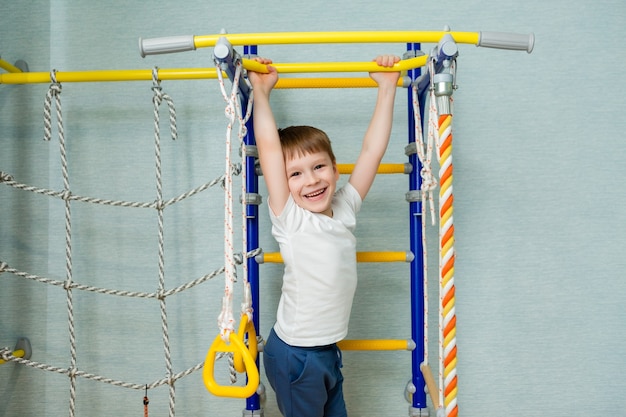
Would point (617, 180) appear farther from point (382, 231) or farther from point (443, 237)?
point (443, 237)

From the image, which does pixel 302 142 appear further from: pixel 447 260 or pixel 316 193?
pixel 447 260

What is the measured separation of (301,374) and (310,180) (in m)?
0.47

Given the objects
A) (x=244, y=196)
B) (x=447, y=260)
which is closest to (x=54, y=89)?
(x=244, y=196)

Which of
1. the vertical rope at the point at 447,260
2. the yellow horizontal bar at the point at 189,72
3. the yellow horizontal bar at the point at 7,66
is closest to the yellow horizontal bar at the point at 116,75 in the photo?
the yellow horizontal bar at the point at 189,72

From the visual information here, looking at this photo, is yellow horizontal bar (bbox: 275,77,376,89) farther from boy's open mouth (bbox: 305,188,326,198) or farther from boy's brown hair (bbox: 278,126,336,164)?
boy's open mouth (bbox: 305,188,326,198)

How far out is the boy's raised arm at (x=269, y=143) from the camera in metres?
1.10

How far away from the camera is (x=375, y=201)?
1591 millimetres

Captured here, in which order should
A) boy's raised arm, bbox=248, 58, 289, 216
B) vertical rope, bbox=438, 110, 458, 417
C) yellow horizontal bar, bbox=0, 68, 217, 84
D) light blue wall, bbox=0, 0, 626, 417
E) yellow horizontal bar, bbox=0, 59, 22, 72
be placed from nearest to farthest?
vertical rope, bbox=438, 110, 458, 417, boy's raised arm, bbox=248, 58, 289, 216, yellow horizontal bar, bbox=0, 68, 217, 84, yellow horizontal bar, bbox=0, 59, 22, 72, light blue wall, bbox=0, 0, 626, 417

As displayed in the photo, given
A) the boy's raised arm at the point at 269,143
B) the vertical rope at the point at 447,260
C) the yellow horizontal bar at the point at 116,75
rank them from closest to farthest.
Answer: the vertical rope at the point at 447,260 → the boy's raised arm at the point at 269,143 → the yellow horizontal bar at the point at 116,75

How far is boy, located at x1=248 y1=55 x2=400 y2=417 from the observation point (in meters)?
1.12

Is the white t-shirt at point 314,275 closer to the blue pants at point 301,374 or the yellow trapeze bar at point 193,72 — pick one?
the blue pants at point 301,374

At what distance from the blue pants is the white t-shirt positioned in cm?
4

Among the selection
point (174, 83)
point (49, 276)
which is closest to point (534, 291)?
point (174, 83)

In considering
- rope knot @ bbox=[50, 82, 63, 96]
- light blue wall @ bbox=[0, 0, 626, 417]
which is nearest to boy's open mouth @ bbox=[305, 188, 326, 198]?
light blue wall @ bbox=[0, 0, 626, 417]
